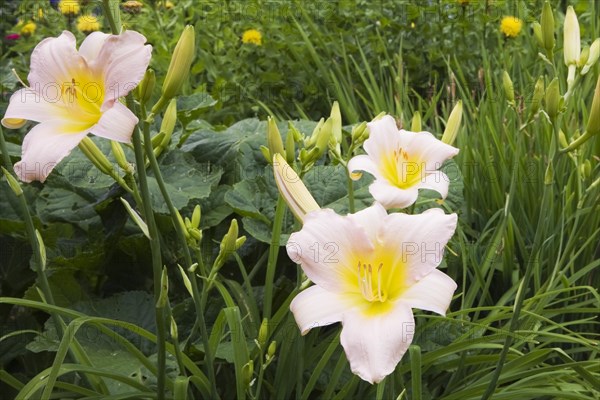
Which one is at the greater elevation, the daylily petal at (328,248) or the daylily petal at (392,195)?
the daylily petal at (328,248)

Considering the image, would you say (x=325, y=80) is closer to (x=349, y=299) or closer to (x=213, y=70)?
(x=213, y=70)

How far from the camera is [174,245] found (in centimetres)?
206

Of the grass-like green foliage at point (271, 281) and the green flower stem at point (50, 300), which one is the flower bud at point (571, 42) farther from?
the green flower stem at point (50, 300)

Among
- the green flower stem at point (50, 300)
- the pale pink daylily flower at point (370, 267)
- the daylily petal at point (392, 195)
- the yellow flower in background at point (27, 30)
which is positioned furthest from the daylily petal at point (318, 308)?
the yellow flower in background at point (27, 30)

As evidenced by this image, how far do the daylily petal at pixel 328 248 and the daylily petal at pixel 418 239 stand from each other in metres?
0.04

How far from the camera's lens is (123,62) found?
3.34 feet

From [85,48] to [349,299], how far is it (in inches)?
20.6

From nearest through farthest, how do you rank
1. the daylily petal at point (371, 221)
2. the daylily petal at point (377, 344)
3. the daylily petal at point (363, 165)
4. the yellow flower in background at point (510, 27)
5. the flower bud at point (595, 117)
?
the daylily petal at point (377, 344), the daylily petal at point (371, 221), the flower bud at point (595, 117), the daylily petal at point (363, 165), the yellow flower in background at point (510, 27)

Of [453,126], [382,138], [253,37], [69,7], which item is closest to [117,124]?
[382,138]

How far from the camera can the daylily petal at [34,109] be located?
3.63 feet

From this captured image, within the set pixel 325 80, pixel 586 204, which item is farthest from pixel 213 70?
pixel 586 204

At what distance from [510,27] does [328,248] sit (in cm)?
244

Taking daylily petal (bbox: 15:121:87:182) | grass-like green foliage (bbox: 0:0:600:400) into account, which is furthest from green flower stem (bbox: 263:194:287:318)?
daylily petal (bbox: 15:121:87:182)

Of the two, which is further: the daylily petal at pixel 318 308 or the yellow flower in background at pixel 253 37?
the yellow flower in background at pixel 253 37
